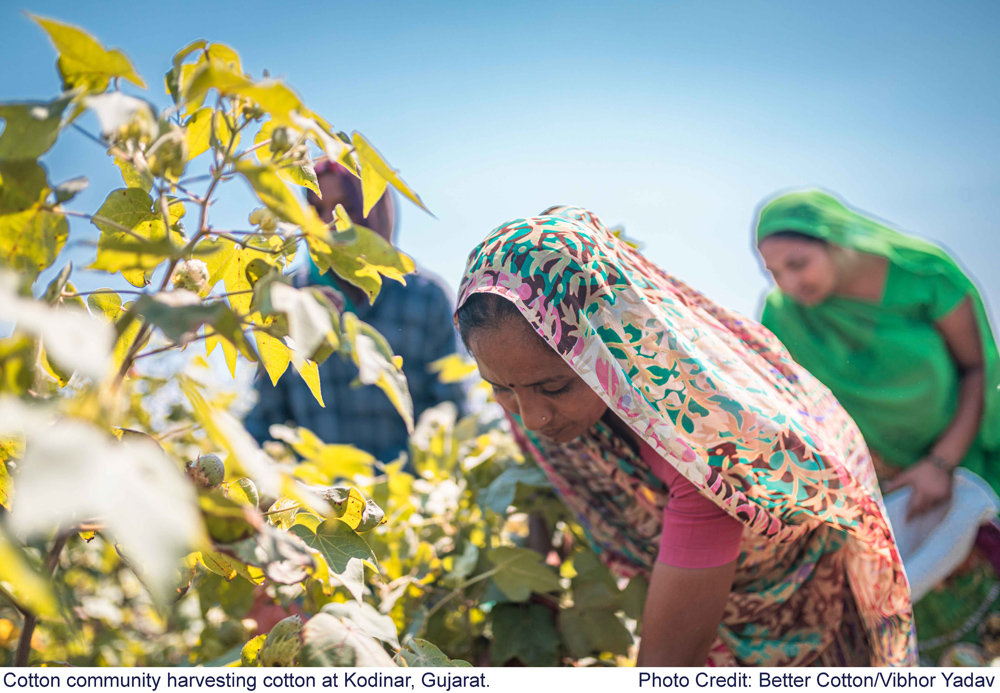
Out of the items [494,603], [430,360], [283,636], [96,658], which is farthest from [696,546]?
[430,360]

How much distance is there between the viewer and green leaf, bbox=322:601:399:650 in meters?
0.54

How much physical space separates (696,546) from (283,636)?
0.54 m

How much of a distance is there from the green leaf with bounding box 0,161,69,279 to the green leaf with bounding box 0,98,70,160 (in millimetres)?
21


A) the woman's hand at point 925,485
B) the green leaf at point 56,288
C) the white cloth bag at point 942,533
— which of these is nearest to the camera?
the green leaf at point 56,288

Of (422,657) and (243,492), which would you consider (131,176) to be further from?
(422,657)

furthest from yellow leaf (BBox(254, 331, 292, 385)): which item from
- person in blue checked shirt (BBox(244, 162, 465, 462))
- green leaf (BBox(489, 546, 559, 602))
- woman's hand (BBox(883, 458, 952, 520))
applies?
woman's hand (BBox(883, 458, 952, 520))

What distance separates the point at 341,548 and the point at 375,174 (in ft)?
1.06

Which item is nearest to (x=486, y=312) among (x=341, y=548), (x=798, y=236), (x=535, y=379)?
(x=535, y=379)

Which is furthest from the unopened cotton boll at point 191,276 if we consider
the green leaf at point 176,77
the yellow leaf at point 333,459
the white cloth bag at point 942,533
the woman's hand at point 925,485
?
the woman's hand at point 925,485

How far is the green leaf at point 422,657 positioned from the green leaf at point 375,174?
0.39 meters

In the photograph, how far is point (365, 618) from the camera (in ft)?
1.85

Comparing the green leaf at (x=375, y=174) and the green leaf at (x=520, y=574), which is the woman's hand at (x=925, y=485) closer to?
the green leaf at (x=520, y=574)

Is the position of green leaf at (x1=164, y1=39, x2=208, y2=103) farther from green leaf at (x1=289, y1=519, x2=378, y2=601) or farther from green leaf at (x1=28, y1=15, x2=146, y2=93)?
green leaf at (x1=289, y1=519, x2=378, y2=601)

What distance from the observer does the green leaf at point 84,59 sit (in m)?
0.41
